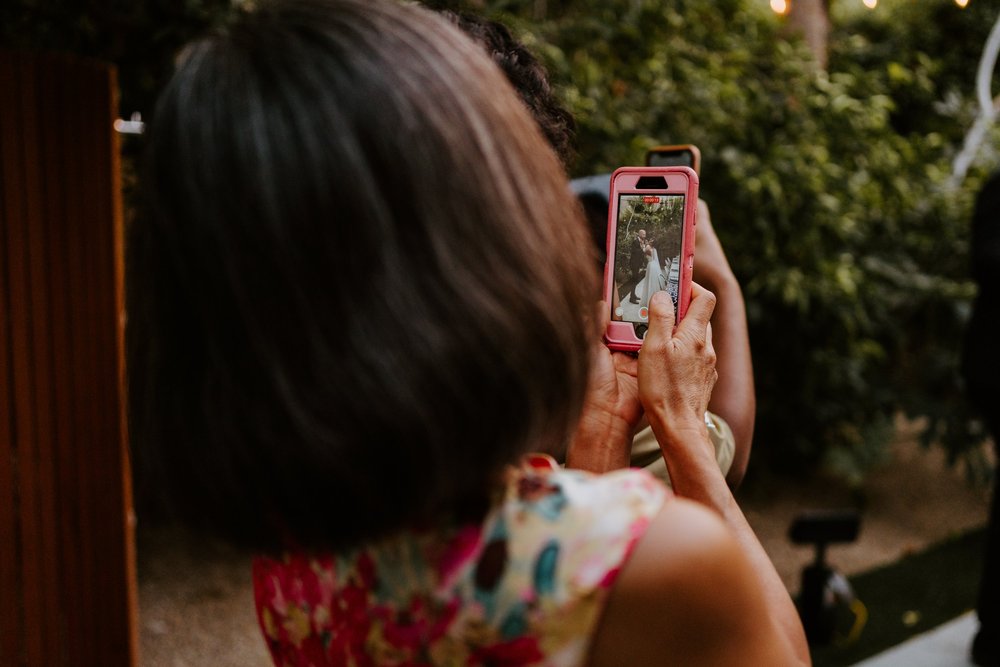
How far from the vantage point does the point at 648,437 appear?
144 cm

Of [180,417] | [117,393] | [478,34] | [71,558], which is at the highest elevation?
[478,34]

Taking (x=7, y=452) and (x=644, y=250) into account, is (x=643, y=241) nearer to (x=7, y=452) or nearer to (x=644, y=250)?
(x=644, y=250)

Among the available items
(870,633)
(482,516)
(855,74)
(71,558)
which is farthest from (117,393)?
(855,74)

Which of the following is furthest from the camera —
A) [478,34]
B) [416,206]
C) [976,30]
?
[976,30]

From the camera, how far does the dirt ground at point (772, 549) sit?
3.39 m

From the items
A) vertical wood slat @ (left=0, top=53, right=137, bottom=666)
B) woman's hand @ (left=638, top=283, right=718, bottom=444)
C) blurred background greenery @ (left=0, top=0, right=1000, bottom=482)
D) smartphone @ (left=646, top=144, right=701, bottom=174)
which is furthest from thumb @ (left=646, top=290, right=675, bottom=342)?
blurred background greenery @ (left=0, top=0, right=1000, bottom=482)

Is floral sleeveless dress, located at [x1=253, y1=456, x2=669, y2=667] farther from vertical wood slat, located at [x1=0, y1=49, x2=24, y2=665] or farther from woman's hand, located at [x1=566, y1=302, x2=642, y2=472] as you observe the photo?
vertical wood slat, located at [x1=0, y1=49, x2=24, y2=665]

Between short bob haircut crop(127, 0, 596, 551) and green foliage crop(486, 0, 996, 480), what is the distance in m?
2.53

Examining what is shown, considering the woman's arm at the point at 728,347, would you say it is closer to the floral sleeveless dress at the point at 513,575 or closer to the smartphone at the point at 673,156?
the smartphone at the point at 673,156

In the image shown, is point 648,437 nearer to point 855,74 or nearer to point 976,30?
point 855,74

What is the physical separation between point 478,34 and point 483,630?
1.09 metres

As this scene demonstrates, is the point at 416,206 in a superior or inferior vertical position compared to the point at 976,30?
inferior

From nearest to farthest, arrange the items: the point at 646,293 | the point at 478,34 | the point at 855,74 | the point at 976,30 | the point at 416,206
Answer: the point at 416,206 < the point at 646,293 < the point at 478,34 < the point at 855,74 < the point at 976,30

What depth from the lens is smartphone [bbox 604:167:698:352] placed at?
1.20 meters
